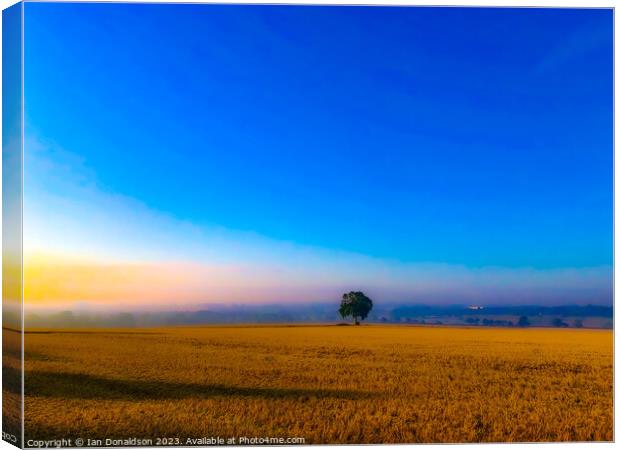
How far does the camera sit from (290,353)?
12125 millimetres

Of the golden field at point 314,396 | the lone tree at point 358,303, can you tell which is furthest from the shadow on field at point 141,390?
the lone tree at point 358,303

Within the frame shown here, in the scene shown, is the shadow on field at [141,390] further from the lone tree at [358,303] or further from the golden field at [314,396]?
the lone tree at [358,303]

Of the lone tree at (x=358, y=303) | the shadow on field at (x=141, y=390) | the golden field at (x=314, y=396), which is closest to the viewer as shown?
the golden field at (x=314, y=396)

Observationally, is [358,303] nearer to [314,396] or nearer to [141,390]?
[314,396]

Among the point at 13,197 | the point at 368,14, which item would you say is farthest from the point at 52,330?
the point at 368,14

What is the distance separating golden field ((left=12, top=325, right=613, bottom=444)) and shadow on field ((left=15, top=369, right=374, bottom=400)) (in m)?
0.02

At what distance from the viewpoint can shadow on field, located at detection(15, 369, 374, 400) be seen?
830cm

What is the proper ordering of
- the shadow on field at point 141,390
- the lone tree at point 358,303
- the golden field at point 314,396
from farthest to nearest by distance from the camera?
the lone tree at point 358,303 < the shadow on field at point 141,390 < the golden field at point 314,396

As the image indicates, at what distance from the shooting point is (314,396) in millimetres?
8625

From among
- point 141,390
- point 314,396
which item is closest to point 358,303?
point 314,396

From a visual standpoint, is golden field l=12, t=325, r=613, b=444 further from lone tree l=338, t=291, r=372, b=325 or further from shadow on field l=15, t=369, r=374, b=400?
lone tree l=338, t=291, r=372, b=325

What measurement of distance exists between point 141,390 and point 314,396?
2.76m

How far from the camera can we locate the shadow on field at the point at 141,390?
8.30m

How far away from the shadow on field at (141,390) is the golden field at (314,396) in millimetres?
17
